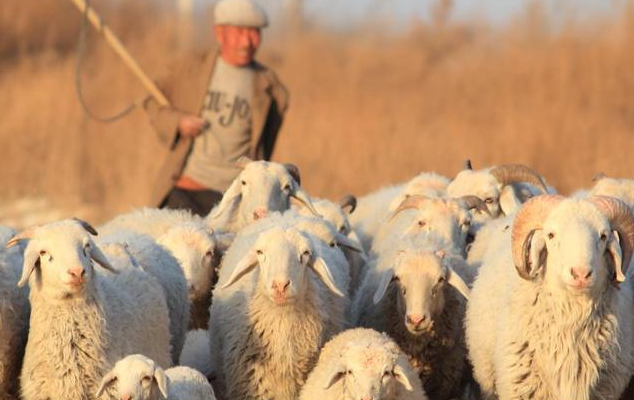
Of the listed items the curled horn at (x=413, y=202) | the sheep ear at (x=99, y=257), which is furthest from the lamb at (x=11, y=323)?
the curled horn at (x=413, y=202)

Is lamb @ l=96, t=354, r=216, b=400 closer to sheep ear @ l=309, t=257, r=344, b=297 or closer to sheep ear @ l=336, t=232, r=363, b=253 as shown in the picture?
sheep ear @ l=309, t=257, r=344, b=297

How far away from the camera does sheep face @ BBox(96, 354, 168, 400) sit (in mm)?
8117

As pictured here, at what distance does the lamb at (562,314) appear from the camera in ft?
28.7

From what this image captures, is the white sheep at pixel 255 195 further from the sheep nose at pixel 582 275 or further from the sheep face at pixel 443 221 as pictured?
the sheep nose at pixel 582 275

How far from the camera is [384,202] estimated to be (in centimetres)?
1365

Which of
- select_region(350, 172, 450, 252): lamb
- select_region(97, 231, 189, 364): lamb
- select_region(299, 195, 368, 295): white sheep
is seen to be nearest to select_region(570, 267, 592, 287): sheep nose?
select_region(97, 231, 189, 364): lamb

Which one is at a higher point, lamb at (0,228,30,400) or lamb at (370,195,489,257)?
lamb at (370,195,489,257)

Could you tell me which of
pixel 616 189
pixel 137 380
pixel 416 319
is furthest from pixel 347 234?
pixel 137 380

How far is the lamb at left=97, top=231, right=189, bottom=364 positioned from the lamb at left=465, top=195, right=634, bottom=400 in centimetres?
206

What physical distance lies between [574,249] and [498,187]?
3914 millimetres

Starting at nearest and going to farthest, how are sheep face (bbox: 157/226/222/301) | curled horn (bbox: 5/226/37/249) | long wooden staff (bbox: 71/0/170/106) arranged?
1. curled horn (bbox: 5/226/37/249)
2. sheep face (bbox: 157/226/222/301)
3. long wooden staff (bbox: 71/0/170/106)

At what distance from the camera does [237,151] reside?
45.1 feet

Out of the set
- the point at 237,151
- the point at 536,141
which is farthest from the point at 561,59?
the point at 237,151

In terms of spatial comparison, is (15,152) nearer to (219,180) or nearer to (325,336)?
(219,180)
